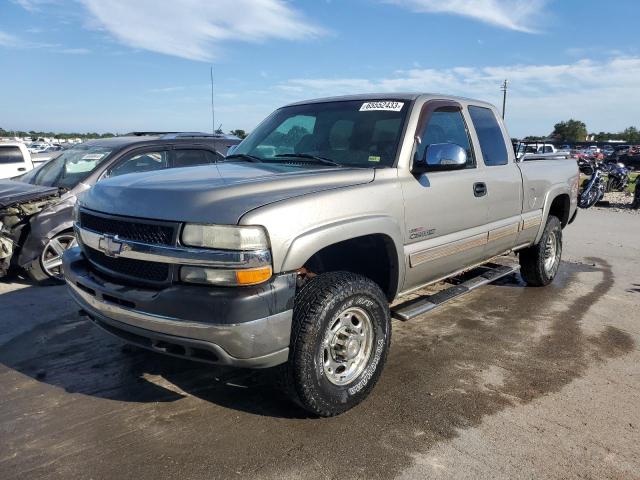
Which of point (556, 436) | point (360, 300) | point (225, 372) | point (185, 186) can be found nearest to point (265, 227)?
point (185, 186)

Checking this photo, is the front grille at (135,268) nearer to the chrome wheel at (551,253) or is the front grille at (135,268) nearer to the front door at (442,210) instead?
the front door at (442,210)

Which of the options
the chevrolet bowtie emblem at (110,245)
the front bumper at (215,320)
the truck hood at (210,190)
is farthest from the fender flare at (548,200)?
A: the chevrolet bowtie emblem at (110,245)

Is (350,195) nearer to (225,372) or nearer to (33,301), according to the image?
(225,372)

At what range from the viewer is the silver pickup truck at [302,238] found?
2676 mm

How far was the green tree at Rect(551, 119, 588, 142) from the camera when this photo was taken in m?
79.1

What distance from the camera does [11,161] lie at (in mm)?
12969

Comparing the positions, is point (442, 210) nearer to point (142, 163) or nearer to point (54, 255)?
point (142, 163)

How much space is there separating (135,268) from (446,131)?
A: 2.71 metres

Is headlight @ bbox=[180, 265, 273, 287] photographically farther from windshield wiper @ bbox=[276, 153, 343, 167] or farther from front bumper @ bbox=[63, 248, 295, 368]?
windshield wiper @ bbox=[276, 153, 343, 167]

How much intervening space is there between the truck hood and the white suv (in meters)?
11.2

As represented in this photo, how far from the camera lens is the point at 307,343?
2875 mm

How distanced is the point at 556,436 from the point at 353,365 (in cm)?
124

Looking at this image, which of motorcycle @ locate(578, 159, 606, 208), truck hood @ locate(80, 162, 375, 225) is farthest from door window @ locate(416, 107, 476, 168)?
motorcycle @ locate(578, 159, 606, 208)

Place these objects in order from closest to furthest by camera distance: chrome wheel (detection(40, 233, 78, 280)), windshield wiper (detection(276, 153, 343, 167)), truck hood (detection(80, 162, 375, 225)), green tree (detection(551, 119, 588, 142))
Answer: truck hood (detection(80, 162, 375, 225)) → windshield wiper (detection(276, 153, 343, 167)) → chrome wheel (detection(40, 233, 78, 280)) → green tree (detection(551, 119, 588, 142))
